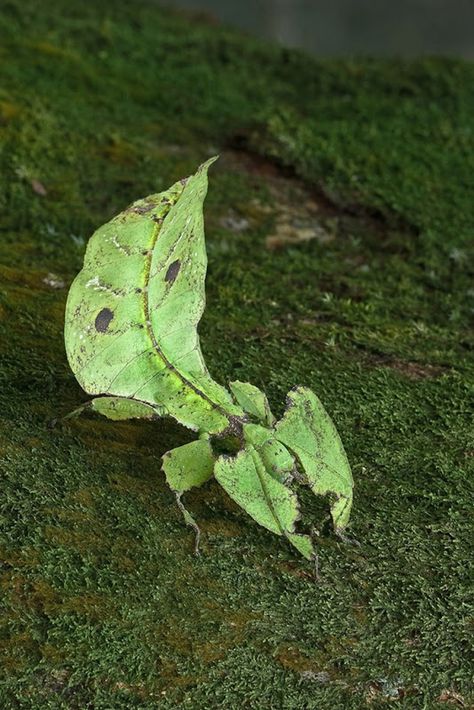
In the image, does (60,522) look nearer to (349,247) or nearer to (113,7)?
(349,247)

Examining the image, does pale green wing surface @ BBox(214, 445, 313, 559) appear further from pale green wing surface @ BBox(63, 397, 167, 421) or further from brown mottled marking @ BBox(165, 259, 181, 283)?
brown mottled marking @ BBox(165, 259, 181, 283)

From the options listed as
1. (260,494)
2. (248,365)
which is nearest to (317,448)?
(260,494)

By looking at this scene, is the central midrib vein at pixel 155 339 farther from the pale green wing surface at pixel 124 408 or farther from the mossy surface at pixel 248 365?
the mossy surface at pixel 248 365

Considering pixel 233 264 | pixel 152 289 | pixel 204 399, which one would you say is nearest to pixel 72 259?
pixel 233 264

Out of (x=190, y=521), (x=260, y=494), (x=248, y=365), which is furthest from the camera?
(x=248, y=365)

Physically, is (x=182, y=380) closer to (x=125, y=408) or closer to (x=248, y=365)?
(x=125, y=408)

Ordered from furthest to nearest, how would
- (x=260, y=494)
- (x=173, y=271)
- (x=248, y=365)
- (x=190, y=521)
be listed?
(x=248, y=365) → (x=173, y=271) → (x=190, y=521) → (x=260, y=494)
